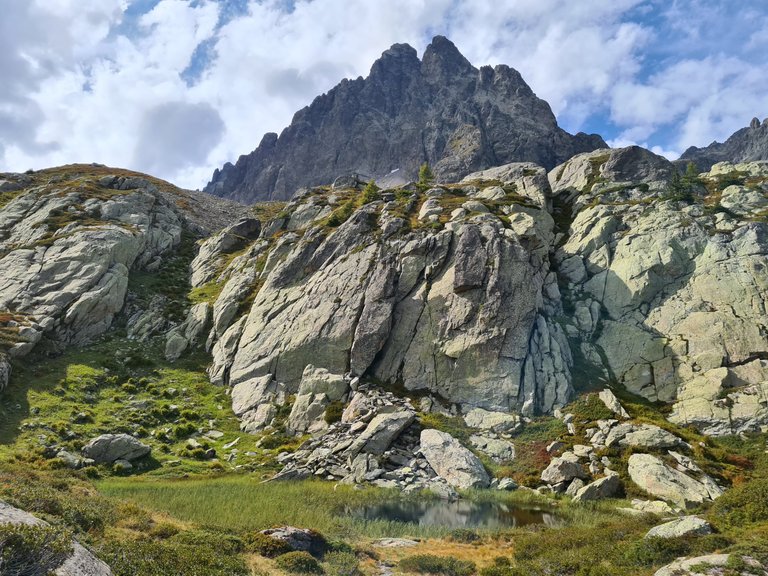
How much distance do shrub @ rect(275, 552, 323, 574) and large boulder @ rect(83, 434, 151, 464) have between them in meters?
27.4

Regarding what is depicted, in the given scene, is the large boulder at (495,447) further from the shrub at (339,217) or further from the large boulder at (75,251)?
the large boulder at (75,251)

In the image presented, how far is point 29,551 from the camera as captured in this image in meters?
11.3

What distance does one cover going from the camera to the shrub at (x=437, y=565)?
65.9 ft

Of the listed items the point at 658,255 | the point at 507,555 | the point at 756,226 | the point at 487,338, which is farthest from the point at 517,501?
the point at 756,226

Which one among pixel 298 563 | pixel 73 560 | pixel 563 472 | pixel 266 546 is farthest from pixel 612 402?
pixel 73 560

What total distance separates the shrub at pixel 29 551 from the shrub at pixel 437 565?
13.7 m

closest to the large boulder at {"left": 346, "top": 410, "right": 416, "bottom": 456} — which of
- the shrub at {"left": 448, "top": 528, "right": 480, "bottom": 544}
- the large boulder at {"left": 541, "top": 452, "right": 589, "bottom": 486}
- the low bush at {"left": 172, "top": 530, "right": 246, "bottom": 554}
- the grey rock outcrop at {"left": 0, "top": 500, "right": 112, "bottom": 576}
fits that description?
the large boulder at {"left": 541, "top": 452, "right": 589, "bottom": 486}

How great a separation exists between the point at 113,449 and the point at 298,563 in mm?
28887

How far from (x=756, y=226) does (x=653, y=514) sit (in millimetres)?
50331

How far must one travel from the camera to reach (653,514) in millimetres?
27688

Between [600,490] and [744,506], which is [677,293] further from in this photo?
[744,506]

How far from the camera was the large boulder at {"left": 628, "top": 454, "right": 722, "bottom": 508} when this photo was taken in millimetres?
31625

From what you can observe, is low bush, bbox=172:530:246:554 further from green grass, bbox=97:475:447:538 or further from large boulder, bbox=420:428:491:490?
large boulder, bbox=420:428:491:490

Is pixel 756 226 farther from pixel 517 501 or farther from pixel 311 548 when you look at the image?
pixel 311 548
